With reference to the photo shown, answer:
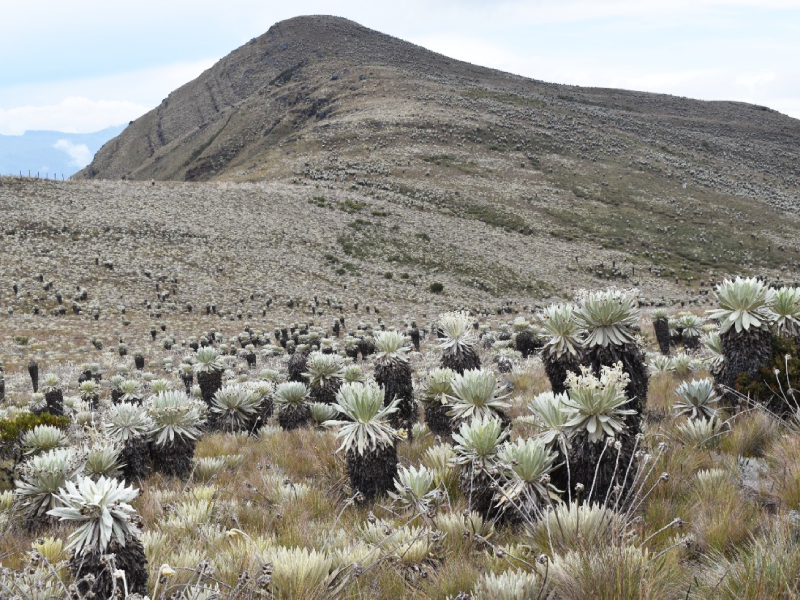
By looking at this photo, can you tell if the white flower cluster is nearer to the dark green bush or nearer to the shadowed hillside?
the dark green bush

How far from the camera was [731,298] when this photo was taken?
5.58 metres

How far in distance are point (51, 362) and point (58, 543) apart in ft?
64.7

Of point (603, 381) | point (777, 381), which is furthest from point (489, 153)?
point (603, 381)

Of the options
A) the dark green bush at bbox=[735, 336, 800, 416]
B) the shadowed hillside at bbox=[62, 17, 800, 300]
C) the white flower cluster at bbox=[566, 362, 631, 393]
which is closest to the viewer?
the white flower cluster at bbox=[566, 362, 631, 393]

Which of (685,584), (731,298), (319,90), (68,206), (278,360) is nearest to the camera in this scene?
(685,584)

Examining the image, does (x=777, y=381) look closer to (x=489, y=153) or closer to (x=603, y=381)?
(x=603, y=381)

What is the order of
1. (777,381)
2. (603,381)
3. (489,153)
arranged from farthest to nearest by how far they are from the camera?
(489,153)
(777,381)
(603,381)

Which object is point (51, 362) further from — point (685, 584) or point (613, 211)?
point (613, 211)

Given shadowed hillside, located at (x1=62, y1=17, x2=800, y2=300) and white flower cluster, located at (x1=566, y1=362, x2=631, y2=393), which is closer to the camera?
white flower cluster, located at (x1=566, y1=362, x2=631, y2=393)

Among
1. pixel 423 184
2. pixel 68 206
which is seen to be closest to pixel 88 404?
pixel 68 206

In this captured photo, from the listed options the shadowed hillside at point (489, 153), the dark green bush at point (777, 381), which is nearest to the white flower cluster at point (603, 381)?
the dark green bush at point (777, 381)

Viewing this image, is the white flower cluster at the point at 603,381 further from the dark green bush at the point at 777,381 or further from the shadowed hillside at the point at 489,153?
the shadowed hillside at the point at 489,153

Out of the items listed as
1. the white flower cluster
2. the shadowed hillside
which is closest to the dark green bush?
the white flower cluster

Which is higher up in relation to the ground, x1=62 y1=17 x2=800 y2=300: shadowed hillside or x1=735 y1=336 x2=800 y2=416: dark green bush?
x1=62 y1=17 x2=800 y2=300: shadowed hillside
